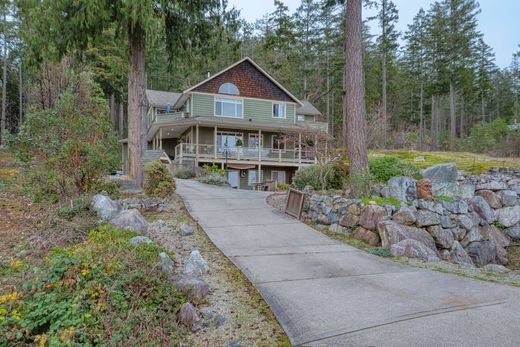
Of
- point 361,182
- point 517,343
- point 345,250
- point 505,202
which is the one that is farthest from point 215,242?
point 505,202

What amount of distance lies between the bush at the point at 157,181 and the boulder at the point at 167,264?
5.73 m

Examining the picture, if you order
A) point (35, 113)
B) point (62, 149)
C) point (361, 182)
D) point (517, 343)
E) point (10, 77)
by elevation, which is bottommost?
point (517, 343)

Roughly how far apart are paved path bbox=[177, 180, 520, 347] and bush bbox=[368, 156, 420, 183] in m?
4.35

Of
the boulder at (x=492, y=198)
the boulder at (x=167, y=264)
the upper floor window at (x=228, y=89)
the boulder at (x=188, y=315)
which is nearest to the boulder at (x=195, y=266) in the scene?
the boulder at (x=167, y=264)

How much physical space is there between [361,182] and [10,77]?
35.5m

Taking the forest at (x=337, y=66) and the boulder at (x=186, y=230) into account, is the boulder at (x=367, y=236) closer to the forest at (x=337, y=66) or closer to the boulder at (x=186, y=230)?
the boulder at (x=186, y=230)

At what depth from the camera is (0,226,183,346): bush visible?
9.78 ft

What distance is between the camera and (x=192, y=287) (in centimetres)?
409

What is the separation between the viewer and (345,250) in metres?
6.47

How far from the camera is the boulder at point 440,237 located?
7.65 metres

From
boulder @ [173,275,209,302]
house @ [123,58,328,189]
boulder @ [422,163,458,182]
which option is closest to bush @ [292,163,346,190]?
boulder @ [422,163,458,182]

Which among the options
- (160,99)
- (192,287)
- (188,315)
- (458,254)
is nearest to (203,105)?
(160,99)

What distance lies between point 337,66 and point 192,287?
1227 inches

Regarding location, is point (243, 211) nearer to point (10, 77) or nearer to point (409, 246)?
point (409, 246)
